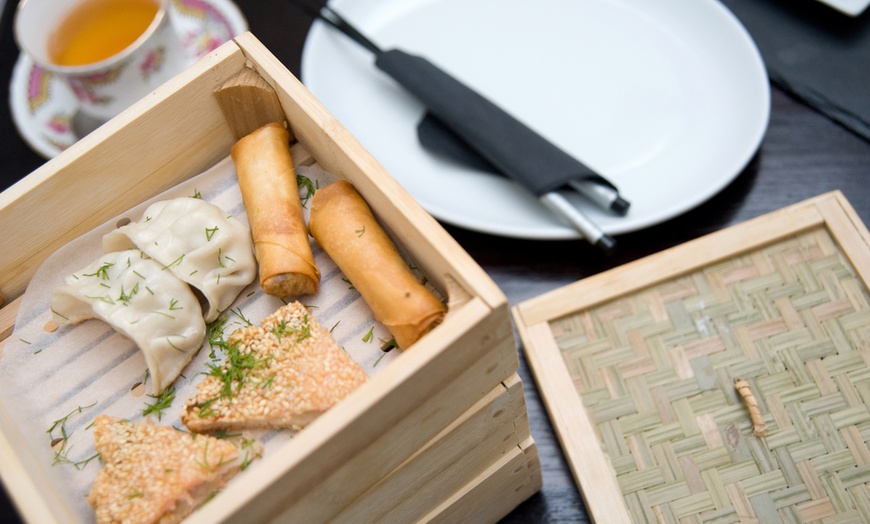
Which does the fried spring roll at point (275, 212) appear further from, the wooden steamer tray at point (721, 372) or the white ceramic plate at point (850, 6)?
the white ceramic plate at point (850, 6)

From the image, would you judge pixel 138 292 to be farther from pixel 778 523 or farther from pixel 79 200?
pixel 778 523

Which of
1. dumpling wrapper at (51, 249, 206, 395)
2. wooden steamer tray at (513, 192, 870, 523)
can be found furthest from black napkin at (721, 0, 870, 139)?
dumpling wrapper at (51, 249, 206, 395)

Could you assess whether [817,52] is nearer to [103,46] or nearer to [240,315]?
[240,315]

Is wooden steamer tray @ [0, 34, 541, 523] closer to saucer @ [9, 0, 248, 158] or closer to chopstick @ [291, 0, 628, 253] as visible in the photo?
chopstick @ [291, 0, 628, 253]

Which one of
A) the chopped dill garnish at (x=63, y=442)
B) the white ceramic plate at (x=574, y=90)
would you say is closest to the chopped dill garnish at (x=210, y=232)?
the chopped dill garnish at (x=63, y=442)

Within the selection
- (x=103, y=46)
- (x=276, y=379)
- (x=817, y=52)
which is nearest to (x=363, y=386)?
(x=276, y=379)

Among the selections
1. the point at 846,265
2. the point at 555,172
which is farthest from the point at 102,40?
the point at 846,265
